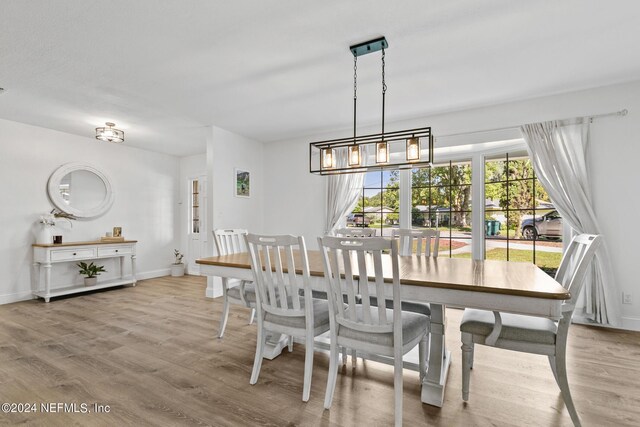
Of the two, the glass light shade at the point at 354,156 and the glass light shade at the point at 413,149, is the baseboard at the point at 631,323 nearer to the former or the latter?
the glass light shade at the point at 413,149

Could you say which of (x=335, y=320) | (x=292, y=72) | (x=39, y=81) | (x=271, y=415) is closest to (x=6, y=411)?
(x=271, y=415)

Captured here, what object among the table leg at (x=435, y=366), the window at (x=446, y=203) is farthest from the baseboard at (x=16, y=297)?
the window at (x=446, y=203)

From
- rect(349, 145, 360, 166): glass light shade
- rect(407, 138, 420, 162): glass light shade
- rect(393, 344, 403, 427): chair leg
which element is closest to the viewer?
rect(393, 344, 403, 427): chair leg

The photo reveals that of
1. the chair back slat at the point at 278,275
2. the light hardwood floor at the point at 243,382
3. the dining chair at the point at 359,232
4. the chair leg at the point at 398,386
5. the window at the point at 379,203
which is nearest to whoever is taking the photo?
the chair leg at the point at 398,386

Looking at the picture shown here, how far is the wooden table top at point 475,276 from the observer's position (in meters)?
1.55

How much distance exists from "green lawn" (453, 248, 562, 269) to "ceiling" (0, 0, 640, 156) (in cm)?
183

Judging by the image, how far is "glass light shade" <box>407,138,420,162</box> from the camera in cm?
236

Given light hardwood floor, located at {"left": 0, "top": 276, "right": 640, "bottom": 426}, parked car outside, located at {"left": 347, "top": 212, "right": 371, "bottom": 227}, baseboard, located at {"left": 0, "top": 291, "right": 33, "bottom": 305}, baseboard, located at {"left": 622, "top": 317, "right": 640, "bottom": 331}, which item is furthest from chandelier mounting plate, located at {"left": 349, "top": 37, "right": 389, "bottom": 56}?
baseboard, located at {"left": 0, "top": 291, "right": 33, "bottom": 305}

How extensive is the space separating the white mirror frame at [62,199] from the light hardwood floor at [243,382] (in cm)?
202

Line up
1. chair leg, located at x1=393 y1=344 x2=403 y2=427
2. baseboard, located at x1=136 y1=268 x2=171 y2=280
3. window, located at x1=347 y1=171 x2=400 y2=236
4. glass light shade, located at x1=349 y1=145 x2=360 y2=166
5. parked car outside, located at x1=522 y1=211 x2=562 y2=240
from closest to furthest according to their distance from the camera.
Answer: chair leg, located at x1=393 y1=344 x2=403 y2=427 → glass light shade, located at x1=349 y1=145 x2=360 y2=166 → parked car outside, located at x1=522 y1=211 x2=562 y2=240 → window, located at x1=347 y1=171 x2=400 y2=236 → baseboard, located at x1=136 y1=268 x2=171 y2=280

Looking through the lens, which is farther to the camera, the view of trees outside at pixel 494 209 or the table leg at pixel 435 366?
the view of trees outside at pixel 494 209

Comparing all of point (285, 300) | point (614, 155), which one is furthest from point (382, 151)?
point (614, 155)

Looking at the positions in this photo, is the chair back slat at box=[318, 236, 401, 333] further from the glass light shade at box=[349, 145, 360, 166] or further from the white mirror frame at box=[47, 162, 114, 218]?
the white mirror frame at box=[47, 162, 114, 218]

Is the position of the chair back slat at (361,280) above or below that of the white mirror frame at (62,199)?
below
